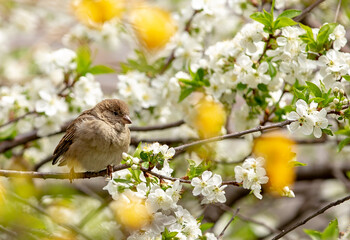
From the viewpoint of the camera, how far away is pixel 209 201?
2.72m

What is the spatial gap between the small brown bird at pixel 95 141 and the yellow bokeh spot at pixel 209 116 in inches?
20.5

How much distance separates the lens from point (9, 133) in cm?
429

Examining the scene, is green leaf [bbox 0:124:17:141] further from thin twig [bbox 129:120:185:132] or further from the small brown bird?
thin twig [bbox 129:120:185:132]

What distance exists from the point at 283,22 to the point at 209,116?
3.34 feet

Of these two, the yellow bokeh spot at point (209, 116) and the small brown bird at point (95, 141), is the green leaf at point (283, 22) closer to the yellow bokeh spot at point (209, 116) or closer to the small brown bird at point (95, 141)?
the yellow bokeh spot at point (209, 116)

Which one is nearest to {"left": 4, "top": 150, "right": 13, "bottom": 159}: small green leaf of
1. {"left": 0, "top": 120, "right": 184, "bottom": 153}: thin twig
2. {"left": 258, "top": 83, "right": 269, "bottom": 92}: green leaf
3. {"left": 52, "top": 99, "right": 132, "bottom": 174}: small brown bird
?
{"left": 0, "top": 120, "right": 184, "bottom": 153}: thin twig

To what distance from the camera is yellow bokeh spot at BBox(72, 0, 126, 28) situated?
178 inches

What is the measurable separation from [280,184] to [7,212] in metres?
1.30

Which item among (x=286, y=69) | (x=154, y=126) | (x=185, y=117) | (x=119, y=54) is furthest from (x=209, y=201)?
(x=119, y=54)

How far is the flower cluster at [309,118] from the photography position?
2744 millimetres

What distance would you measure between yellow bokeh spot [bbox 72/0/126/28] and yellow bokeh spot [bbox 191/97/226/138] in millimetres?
1101

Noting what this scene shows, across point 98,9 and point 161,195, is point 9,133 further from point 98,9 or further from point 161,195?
point 161,195

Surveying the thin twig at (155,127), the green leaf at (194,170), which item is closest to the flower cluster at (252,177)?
the green leaf at (194,170)

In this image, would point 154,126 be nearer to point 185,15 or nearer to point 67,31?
point 185,15
